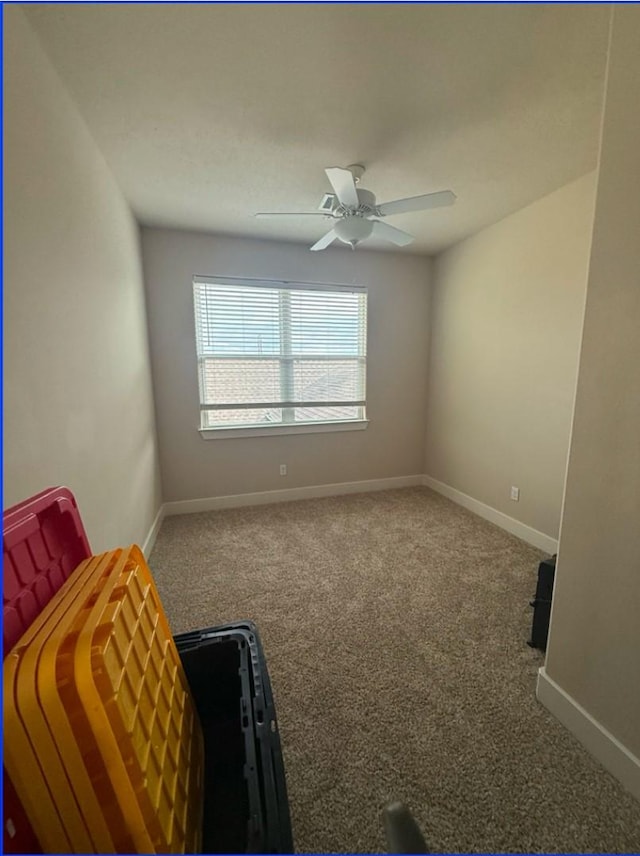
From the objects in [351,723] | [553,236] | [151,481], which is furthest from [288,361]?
[351,723]

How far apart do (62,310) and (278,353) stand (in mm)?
2157

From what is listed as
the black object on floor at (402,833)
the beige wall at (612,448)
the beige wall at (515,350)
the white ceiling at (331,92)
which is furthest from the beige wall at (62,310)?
the beige wall at (515,350)

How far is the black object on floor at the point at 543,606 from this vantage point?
5.33ft

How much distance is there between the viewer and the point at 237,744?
115 centimetres

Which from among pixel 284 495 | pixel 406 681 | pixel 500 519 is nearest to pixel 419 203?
pixel 406 681

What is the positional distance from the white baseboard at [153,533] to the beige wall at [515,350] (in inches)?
116

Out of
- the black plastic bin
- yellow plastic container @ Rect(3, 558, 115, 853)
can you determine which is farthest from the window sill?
yellow plastic container @ Rect(3, 558, 115, 853)

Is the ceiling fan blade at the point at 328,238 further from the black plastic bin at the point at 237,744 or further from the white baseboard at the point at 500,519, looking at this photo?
the white baseboard at the point at 500,519

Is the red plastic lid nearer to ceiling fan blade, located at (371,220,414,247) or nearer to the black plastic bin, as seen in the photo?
the black plastic bin

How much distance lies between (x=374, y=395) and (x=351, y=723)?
296 cm

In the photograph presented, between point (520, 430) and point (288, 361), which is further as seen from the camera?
point (288, 361)

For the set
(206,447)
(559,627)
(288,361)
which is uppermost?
(288,361)

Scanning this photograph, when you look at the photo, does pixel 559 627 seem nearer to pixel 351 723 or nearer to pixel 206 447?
pixel 351 723

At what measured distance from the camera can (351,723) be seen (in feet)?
4.28
